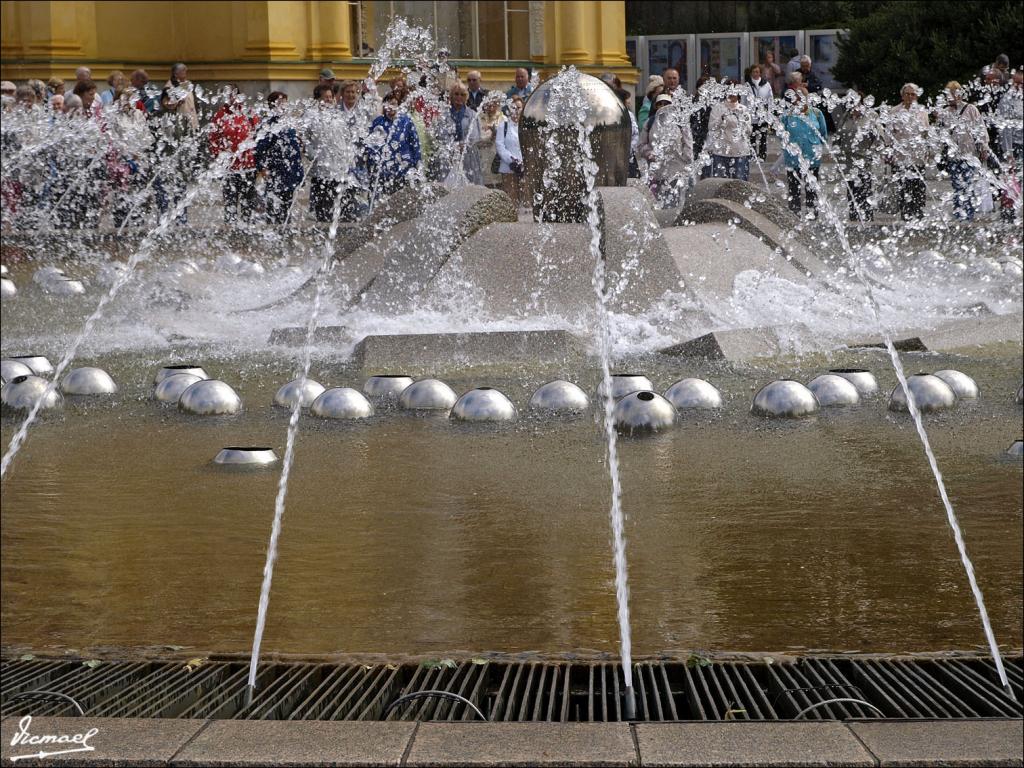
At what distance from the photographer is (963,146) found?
677 inches

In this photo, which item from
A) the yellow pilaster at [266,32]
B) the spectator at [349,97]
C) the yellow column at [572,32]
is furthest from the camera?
the yellow column at [572,32]

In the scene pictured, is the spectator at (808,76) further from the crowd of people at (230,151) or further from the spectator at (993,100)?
the crowd of people at (230,151)

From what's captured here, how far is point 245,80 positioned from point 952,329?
1768 cm

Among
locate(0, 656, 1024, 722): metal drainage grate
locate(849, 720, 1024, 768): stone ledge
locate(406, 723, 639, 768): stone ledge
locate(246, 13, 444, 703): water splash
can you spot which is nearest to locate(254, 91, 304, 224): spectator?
locate(246, 13, 444, 703): water splash

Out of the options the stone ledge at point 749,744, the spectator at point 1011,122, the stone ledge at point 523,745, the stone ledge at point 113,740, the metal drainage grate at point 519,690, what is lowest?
the metal drainage grate at point 519,690

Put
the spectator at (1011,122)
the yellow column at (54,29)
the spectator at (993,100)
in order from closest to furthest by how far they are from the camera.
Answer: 1. the spectator at (1011,122)
2. the spectator at (993,100)
3. the yellow column at (54,29)

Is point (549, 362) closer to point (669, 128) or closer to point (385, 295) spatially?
point (385, 295)

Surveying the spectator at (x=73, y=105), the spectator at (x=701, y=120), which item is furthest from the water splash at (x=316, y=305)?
the spectator at (x=701, y=120)

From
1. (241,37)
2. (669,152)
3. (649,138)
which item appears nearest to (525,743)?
(669,152)

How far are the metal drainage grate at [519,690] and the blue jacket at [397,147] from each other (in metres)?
12.7

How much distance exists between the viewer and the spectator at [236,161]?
17094 millimetres

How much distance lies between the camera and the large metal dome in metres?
10.8

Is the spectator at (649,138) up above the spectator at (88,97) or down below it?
below

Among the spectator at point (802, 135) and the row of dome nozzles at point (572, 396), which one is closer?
the row of dome nozzles at point (572, 396)
